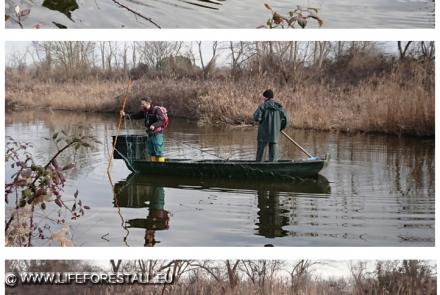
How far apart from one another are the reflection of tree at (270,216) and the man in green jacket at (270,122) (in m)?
0.31

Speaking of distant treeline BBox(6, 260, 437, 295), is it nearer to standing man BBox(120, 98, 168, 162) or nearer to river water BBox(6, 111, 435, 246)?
river water BBox(6, 111, 435, 246)

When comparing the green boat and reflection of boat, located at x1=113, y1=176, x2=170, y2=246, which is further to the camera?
the green boat

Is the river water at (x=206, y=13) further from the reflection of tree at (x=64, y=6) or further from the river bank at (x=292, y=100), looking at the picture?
the river bank at (x=292, y=100)

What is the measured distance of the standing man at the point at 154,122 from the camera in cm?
383

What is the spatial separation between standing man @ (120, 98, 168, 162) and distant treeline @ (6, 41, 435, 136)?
0.95 ft

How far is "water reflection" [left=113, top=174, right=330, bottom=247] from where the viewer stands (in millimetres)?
3328

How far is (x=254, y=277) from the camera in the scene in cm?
300

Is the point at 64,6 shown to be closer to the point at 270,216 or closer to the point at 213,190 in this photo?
the point at 213,190

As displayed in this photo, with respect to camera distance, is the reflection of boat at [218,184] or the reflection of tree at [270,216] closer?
the reflection of tree at [270,216]

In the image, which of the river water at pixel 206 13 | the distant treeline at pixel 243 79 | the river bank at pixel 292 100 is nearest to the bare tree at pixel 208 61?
the distant treeline at pixel 243 79

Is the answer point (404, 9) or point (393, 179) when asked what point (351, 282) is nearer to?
point (393, 179)

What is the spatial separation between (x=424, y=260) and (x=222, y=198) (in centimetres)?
122

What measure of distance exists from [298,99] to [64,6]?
203 cm

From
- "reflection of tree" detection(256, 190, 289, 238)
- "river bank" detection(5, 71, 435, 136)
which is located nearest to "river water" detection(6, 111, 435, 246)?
"reflection of tree" detection(256, 190, 289, 238)
